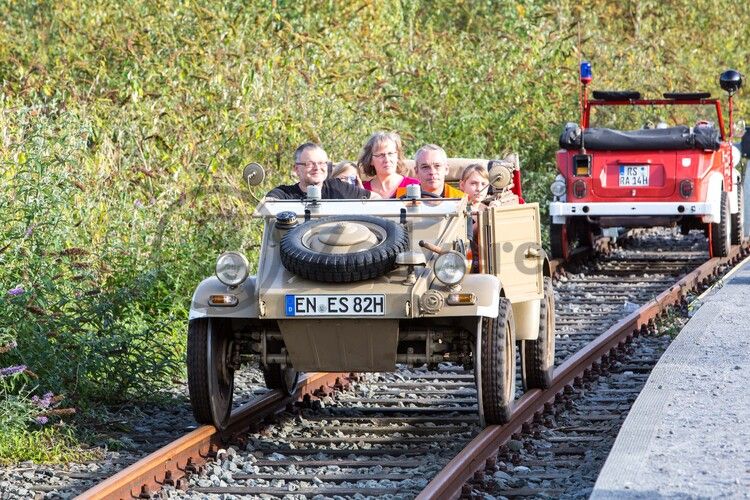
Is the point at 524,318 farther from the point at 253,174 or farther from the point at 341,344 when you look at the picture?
the point at 253,174

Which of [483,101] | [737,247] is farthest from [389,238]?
[483,101]

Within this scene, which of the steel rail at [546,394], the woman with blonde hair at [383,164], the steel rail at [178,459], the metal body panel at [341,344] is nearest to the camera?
the steel rail at [178,459]

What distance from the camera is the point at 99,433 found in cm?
876

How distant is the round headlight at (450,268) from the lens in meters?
8.01

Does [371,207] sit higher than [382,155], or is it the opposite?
[382,155]

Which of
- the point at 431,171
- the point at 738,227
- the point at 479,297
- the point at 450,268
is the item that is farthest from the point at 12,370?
the point at 738,227

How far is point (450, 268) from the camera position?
26.4 feet

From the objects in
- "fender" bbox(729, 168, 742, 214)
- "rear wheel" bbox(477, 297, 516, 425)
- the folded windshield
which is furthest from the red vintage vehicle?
"rear wheel" bbox(477, 297, 516, 425)

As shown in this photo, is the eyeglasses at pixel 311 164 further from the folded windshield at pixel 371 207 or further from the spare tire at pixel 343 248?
the spare tire at pixel 343 248

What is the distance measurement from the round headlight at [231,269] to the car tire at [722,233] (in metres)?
10.6

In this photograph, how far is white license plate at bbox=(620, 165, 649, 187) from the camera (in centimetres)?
1773

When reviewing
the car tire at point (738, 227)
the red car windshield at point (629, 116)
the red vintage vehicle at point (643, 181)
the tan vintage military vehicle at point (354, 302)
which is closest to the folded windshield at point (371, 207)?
the tan vintage military vehicle at point (354, 302)

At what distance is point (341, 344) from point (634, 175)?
10262 mm

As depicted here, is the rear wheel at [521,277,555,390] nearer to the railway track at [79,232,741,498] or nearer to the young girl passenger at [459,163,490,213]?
the railway track at [79,232,741,498]
